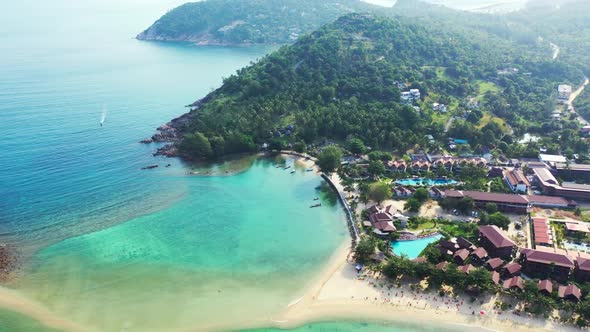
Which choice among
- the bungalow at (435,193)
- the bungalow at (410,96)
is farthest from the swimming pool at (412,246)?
the bungalow at (410,96)

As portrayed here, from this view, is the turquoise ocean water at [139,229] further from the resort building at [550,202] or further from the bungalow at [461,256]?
the resort building at [550,202]

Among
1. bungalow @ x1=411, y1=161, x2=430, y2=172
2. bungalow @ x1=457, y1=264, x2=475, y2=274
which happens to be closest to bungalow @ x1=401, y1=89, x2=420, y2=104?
bungalow @ x1=411, y1=161, x2=430, y2=172

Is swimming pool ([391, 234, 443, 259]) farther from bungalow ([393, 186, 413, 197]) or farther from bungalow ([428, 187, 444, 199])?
bungalow ([393, 186, 413, 197])

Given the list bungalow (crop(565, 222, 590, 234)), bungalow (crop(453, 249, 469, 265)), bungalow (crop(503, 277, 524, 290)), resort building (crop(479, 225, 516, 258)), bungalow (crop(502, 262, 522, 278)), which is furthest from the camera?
bungalow (crop(565, 222, 590, 234))

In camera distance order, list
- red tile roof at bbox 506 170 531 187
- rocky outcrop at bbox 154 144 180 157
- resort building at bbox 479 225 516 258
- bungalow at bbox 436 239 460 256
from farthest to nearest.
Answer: rocky outcrop at bbox 154 144 180 157 → red tile roof at bbox 506 170 531 187 → bungalow at bbox 436 239 460 256 → resort building at bbox 479 225 516 258

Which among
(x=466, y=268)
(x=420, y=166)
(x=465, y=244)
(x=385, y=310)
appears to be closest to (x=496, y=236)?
(x=465, y=244)

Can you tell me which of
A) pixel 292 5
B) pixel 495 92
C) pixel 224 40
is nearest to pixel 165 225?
pixel 495 92

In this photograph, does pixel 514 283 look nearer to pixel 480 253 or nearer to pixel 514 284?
pixel 514 284
